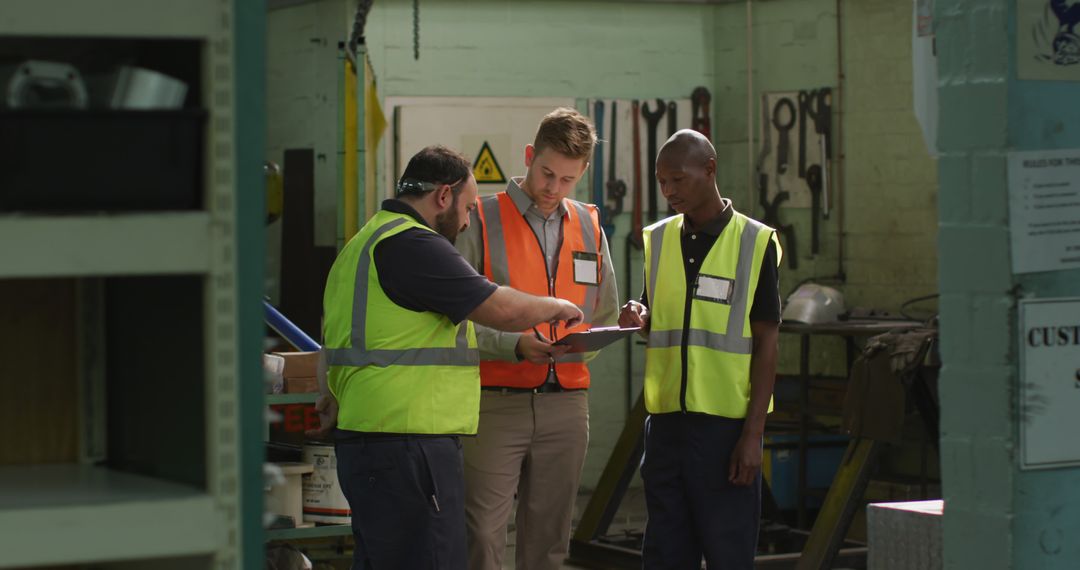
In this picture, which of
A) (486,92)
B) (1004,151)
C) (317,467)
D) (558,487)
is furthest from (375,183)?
(1004,151)

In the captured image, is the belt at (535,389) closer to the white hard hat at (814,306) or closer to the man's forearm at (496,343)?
the man's forearm at (496,343)

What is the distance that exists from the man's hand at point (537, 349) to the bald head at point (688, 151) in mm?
627

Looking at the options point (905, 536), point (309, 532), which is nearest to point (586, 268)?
point (905, 536)

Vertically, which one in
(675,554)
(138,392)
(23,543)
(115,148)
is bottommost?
(675,554)

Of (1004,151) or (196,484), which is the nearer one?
(196,484)

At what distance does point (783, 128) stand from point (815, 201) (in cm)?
47

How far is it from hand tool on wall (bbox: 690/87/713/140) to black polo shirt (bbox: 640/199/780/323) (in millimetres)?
4115

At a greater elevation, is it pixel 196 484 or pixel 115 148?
pixel 115 148

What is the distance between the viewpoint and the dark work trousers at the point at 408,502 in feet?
10.9

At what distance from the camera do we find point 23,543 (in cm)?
173

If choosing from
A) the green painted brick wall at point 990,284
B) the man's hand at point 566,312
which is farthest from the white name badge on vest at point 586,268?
the green painted brick wall at point 990,284

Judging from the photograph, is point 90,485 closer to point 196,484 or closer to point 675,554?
point 196,484

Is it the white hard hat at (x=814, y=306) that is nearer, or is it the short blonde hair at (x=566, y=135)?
the short blonde hair at (x=566, y=135)

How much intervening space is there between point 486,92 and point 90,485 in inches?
235
